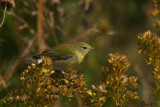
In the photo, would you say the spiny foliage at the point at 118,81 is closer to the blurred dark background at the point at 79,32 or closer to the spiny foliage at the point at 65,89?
the spiny foliage at the point at 65,89

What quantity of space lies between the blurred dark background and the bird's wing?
17cm

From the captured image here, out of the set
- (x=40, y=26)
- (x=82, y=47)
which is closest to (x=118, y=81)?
(x=40, y=26)

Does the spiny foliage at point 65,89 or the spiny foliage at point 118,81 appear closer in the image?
the spiny foliage at point 65,89

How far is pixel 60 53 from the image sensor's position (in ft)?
14.5

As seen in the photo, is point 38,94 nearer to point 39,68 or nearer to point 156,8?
point 39,68

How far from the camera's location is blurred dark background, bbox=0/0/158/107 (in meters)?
4.55

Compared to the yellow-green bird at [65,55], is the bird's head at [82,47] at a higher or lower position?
higher

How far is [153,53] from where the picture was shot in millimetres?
2217

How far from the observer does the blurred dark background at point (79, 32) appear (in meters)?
4.55

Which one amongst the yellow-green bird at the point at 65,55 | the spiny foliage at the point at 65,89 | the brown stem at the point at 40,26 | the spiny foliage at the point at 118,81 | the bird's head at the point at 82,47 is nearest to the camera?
the spiny foliage at the point at 65,89

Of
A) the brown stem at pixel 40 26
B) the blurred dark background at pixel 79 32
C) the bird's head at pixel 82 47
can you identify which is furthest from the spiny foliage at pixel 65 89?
the bird's head at pixel 82 47

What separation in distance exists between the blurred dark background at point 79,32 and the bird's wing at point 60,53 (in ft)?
0.55

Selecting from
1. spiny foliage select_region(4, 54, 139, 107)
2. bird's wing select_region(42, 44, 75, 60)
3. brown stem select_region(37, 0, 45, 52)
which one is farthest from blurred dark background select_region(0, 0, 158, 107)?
spiny foliage select_region(4, 54, 139, 107)

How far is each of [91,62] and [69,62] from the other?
1464 millimetres
